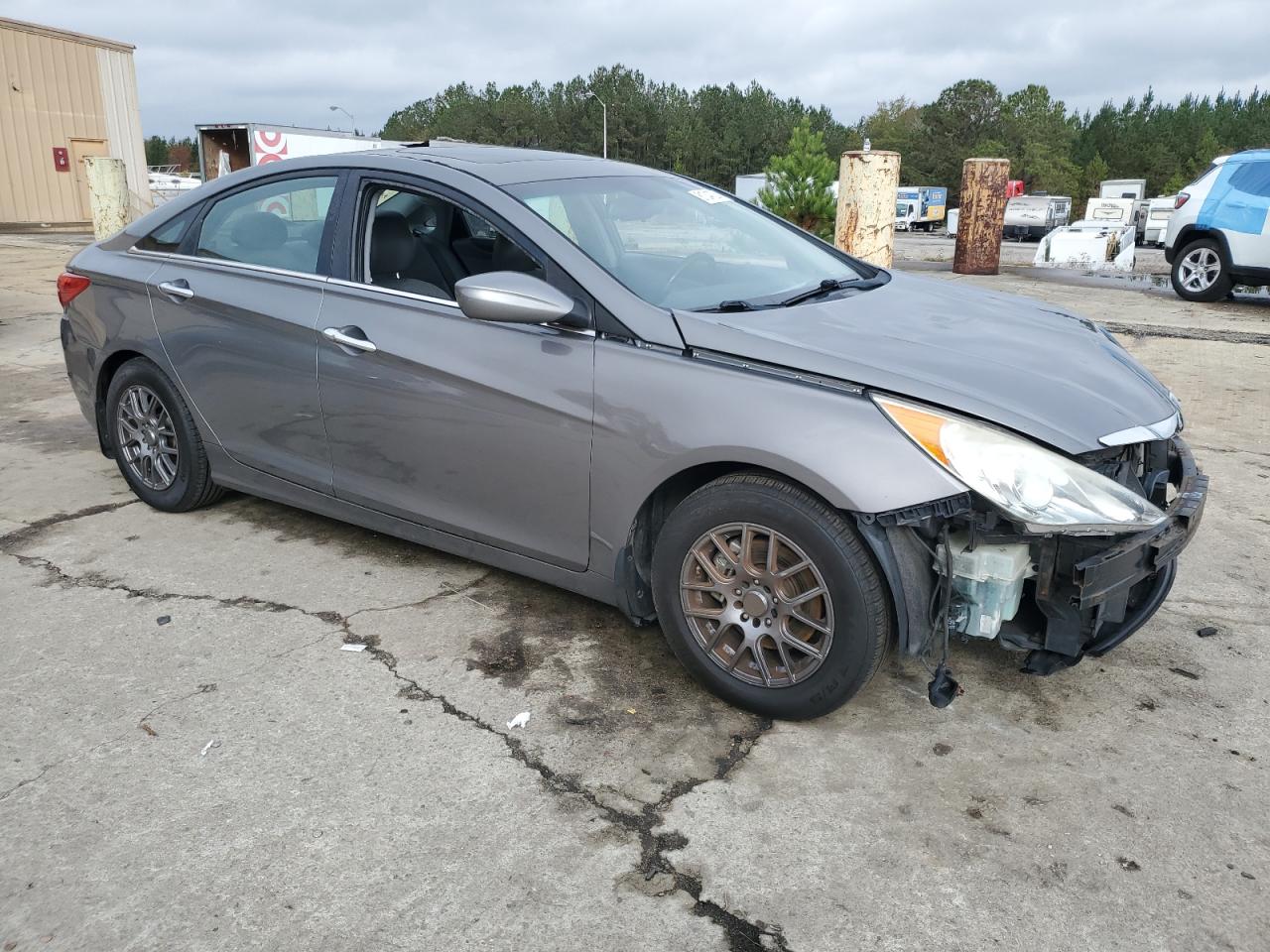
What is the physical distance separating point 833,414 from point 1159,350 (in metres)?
7.52

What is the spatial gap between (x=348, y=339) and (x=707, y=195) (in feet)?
5.15

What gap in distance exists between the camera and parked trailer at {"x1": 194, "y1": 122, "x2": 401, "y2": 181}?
2330 centimetres

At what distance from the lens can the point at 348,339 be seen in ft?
11.6

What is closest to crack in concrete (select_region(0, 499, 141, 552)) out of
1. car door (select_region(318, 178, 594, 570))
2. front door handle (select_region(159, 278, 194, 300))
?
front door handle (select_region(159, 278, 194, 300))

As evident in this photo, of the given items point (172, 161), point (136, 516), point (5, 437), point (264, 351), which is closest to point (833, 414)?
point (264, 351)

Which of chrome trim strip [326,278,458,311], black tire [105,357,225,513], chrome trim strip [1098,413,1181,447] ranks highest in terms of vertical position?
chrome trim strip [326,278,458,311]

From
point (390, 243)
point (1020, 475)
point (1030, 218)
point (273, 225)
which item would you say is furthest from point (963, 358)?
point (1030, 218)

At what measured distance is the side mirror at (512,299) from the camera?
298 centimetres

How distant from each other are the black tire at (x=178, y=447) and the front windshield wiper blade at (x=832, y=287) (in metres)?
2.57

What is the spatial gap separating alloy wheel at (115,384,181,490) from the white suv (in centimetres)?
1127

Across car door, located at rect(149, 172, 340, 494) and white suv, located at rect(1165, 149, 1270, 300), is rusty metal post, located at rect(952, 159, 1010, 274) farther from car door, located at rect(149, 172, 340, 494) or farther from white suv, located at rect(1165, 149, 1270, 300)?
car door, located at rect(149, 172, 340, 494)

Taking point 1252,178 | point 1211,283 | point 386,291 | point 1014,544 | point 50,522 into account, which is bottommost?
point 50,522

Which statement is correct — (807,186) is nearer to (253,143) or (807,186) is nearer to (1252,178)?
(1252,178)

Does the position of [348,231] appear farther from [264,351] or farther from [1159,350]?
[1159,350]
